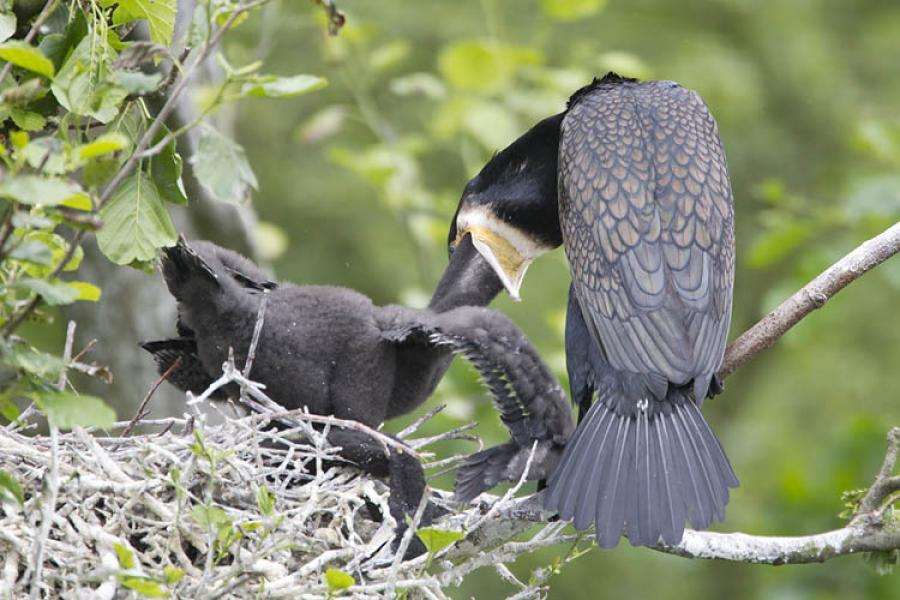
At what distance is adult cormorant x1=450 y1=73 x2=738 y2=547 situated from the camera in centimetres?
364

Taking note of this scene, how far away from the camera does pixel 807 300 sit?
3.74 meters

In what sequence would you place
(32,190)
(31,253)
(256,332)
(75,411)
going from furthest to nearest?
1. (256,332)
2. (75,411)
3. (31,253)
4. (32,190)

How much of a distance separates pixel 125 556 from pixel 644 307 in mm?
1713

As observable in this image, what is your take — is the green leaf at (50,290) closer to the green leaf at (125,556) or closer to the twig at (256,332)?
the green leaf at (125,556)

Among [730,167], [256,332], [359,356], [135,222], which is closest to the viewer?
[135,222]

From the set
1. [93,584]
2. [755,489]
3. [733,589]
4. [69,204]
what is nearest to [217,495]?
[93,584]

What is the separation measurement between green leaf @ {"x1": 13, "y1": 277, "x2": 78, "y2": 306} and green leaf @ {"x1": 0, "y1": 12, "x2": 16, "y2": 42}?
29.4 inches

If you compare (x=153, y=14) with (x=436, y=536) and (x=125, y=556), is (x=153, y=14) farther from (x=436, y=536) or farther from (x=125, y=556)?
(x=436, y=536)

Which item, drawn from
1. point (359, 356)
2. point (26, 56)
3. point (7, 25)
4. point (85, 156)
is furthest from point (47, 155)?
point (359, 356)

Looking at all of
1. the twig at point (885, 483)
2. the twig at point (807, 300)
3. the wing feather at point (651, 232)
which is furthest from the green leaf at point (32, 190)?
the twig at point (885, 483)

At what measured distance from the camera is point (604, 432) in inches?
151

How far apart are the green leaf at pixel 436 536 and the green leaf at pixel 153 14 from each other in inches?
51.5

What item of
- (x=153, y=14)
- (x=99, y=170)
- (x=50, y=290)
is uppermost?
(x=153, y=14)

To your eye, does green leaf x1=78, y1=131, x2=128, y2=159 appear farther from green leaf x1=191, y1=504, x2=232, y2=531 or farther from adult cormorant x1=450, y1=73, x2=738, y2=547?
adult cormorant x1=450, y1=73, x2=738, y2=547
